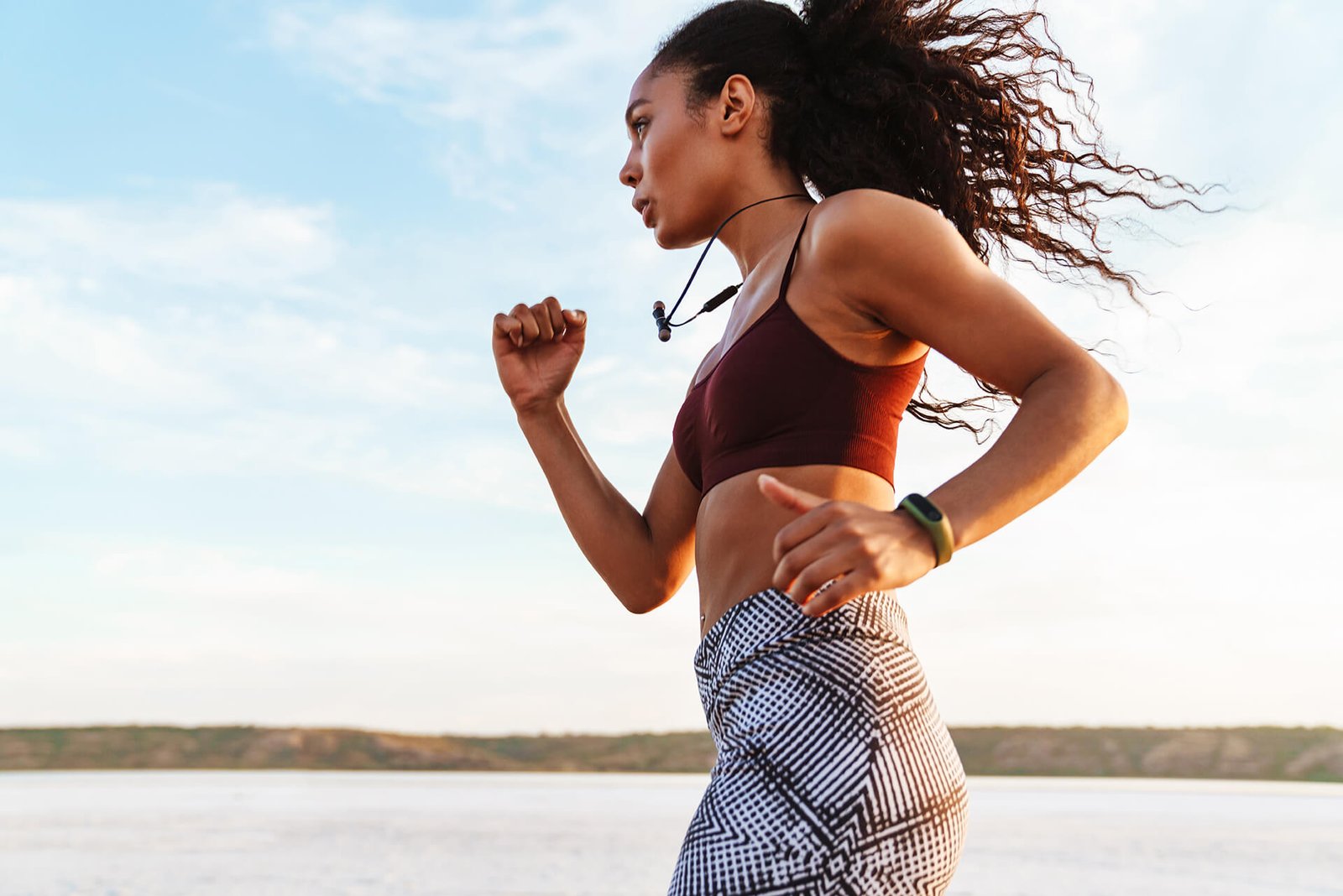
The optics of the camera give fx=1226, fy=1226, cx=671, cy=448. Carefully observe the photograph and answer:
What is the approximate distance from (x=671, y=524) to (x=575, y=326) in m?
0.46

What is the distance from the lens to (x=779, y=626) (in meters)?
1.66

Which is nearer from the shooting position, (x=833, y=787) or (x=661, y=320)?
(x=833, y=787)

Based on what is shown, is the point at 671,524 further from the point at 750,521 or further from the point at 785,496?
the point at 785,496

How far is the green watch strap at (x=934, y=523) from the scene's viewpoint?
1.42 metres

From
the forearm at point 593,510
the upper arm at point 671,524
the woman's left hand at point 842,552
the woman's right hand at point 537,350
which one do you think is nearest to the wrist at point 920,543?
the woman's left hand at point 842,552

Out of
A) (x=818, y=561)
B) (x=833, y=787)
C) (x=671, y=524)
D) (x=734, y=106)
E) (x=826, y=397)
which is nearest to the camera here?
(x=818, y=561)

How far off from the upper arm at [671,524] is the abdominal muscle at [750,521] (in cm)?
50

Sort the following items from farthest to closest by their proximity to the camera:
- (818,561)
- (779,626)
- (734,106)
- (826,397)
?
(734,106)
(826,397)
(779,626)
(818,561)

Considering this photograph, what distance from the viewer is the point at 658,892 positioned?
25.1ft

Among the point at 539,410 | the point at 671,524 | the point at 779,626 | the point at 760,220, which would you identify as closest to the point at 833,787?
the point at 779,626

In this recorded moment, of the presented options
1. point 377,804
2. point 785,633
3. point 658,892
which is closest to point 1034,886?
point 658,892

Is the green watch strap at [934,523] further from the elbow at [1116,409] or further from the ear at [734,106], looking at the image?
the ear at [734,106]

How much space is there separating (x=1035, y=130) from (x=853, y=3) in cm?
44

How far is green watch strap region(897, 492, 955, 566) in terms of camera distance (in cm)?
142
